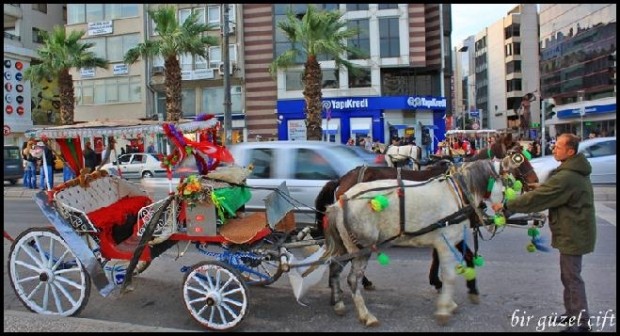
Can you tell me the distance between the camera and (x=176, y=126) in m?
5.81

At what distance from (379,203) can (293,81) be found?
34966mm

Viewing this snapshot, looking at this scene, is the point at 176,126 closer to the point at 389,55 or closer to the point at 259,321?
the point at 259,321

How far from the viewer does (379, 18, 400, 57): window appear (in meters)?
37.9

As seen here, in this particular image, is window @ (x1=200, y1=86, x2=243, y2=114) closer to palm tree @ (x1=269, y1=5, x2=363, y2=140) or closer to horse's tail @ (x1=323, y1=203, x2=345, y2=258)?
palm tree @ (x1=269, y1=5, x2=363, y2=140)

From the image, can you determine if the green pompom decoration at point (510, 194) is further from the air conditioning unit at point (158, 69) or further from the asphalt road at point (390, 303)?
the air conditioning unit at point (158, 69)

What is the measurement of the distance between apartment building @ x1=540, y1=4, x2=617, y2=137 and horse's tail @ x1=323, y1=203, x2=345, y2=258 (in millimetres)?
53928

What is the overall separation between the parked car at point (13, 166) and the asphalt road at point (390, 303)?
65.3 feet

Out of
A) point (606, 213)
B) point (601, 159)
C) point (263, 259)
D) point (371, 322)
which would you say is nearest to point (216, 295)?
point (263, 259)

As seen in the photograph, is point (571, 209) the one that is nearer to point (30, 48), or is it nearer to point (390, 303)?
point (390, 303)

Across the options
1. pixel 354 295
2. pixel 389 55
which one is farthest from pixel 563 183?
pixel 389 55

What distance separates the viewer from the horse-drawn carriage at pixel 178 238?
5277 mm

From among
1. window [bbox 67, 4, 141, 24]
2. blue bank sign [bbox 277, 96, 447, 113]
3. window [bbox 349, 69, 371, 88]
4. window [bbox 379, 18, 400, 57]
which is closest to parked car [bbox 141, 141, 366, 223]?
blue bank sign [bbox 277, 96, 447, 113]

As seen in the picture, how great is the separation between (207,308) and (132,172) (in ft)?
73.1

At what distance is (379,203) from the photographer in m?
5.07
